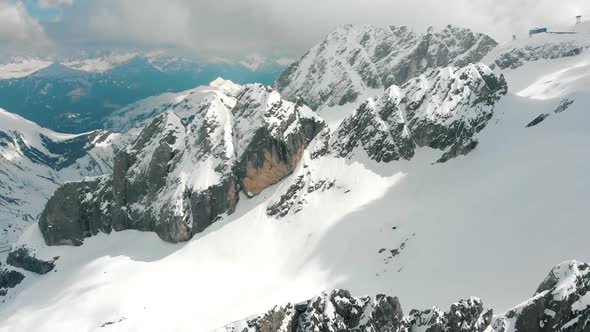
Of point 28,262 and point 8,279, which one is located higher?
point 28,262

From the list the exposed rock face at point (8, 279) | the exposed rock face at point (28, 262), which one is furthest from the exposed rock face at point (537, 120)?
the exposed rock face at point (8, 279)

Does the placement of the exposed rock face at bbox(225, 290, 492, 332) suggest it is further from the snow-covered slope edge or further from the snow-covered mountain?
the snow-covered mountain

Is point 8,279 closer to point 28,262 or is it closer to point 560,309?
point 28,262

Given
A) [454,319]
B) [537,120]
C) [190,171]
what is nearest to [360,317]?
[454,319]

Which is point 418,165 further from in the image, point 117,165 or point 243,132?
point 117,165

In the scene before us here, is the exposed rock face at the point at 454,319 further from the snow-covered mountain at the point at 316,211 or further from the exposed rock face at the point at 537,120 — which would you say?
the exposed rock face at the point at 537,120

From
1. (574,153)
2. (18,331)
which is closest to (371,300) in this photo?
(574,153)

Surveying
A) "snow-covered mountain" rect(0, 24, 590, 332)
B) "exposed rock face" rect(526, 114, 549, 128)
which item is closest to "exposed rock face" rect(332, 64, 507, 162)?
"snow-covered mountain" rect(0, 24, 590, 332)

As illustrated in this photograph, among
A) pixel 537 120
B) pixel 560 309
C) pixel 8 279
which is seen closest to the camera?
pixel 560 309
